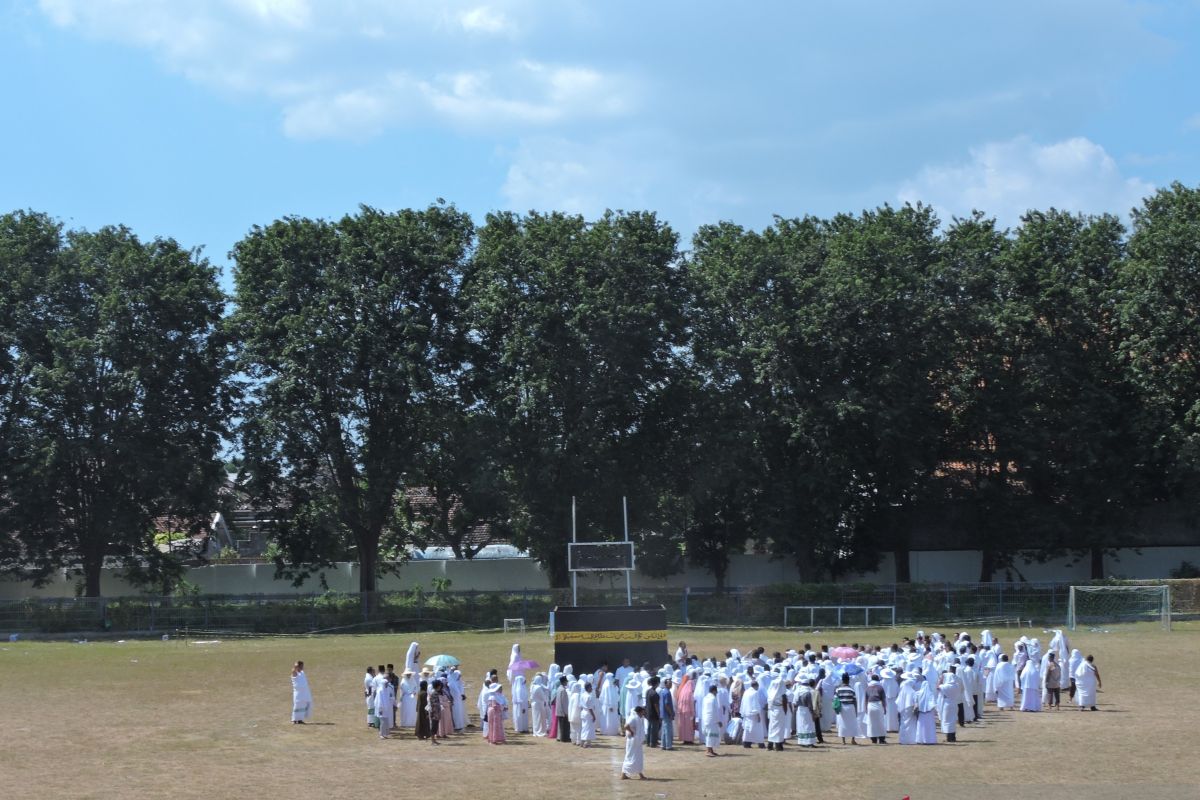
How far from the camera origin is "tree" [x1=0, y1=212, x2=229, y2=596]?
5131 centimetres

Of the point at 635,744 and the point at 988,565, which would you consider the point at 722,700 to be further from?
the point at 988,565

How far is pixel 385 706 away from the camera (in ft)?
84.2

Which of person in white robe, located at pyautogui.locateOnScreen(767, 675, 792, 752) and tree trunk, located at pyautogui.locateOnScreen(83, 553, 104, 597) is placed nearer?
person in white robe, located at pyautogui.locateOnScreen(767, 675, 792, 752)

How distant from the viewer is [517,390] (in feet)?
168

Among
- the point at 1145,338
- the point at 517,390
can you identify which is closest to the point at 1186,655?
the point at 1145,338

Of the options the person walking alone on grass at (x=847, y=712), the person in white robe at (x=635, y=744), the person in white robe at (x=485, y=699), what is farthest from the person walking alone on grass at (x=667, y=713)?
the person in white robe at (x=485, y=699)

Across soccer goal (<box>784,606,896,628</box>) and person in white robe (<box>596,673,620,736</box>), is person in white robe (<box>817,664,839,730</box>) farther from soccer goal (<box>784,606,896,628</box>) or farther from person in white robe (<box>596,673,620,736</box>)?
soccer goal (<box>784,606,896,628</box>)

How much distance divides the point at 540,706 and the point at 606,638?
227cm

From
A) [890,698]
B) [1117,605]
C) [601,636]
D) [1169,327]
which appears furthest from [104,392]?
[1169,327]

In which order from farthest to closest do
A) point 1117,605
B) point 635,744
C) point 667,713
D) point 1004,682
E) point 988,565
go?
point 988,565, point 1117,605, point 1004,682, point 667,713, point 635,744

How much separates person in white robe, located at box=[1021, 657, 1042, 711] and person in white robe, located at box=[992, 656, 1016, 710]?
357 mm

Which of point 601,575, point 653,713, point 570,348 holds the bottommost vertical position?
point 653,713

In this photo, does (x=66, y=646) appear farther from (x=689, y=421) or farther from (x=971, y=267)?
(x=971, y=267)

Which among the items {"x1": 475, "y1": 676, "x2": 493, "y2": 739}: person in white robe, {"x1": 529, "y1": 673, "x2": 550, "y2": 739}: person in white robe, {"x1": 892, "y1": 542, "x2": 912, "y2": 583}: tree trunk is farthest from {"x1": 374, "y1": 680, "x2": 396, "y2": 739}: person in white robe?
{"x1": 892, "y1": 542, "x2": 912, "y2": 583}: tree trunk
